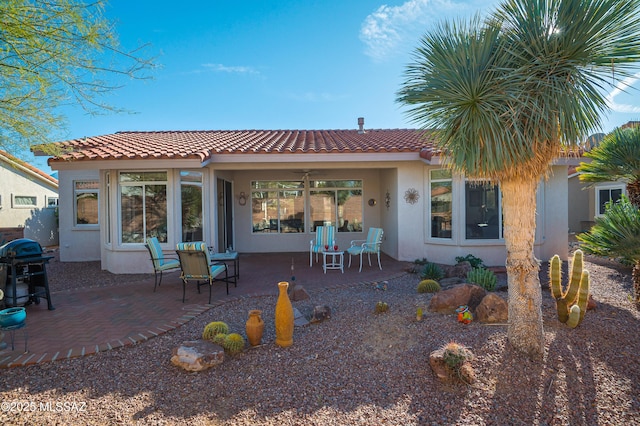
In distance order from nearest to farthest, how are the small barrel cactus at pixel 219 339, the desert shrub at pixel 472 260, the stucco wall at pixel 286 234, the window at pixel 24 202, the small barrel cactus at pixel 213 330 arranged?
the small barrel cactus at pixel 219 339, the small barrel cactus at pixel 213 330, the desert shrub at pixel 472 260, the stucco wall at pixel 286 234, the window at pixel 24 202

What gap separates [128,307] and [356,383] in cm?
472

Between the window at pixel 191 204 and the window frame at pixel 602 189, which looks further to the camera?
the window frame at pixel 602 189

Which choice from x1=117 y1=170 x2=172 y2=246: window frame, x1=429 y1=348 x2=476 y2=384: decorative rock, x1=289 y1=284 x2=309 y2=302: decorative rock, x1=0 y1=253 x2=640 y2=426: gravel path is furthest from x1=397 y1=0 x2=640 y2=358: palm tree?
x1=117 y1=170 x2=172 y2=246: window frame

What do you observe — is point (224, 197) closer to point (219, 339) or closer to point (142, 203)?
point (142, 203)

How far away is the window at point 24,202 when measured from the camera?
53.8 feet

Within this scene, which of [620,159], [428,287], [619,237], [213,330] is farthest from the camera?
[428,287]

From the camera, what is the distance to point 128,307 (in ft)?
20.3

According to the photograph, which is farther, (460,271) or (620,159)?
(460,271)

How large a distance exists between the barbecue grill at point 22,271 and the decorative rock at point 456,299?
6.54 metres

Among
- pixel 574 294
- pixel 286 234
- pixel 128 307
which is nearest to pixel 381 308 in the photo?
pixel 574 294

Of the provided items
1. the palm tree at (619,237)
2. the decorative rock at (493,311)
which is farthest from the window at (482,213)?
the decorative rock at (493,311)

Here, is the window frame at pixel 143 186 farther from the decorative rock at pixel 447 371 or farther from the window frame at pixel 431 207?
the decorative rock at pixel 447 371

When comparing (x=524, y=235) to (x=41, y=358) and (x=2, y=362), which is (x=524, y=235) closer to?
(x=41, y=358)

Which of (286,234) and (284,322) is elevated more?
(286,234)
